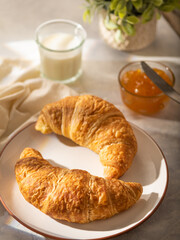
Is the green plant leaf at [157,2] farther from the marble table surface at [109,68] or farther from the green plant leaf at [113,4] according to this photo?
→ the marble table surface at [109,68]

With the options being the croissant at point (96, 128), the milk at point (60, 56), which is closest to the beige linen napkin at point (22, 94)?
the milk at point (60, 56)

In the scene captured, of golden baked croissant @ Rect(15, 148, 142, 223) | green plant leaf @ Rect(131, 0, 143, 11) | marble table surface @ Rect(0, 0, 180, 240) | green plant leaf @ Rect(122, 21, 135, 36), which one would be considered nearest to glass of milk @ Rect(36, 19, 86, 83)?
marble table surface @ Rect(0, 0, 180, 240)

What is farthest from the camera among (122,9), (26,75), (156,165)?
(26,75)

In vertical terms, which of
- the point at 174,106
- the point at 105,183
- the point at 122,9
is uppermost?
the point at 122,9

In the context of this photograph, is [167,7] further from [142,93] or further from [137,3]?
[142,93]

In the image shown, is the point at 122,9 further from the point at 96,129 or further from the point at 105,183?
the point at 105,183

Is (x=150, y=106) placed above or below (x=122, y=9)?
below

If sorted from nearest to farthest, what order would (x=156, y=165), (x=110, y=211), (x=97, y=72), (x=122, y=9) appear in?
(x=110, y=211) < (x=156, y=165) < (x=122, y=9) < (x=97, y=72)

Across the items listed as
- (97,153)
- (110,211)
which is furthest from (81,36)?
(110,211)
